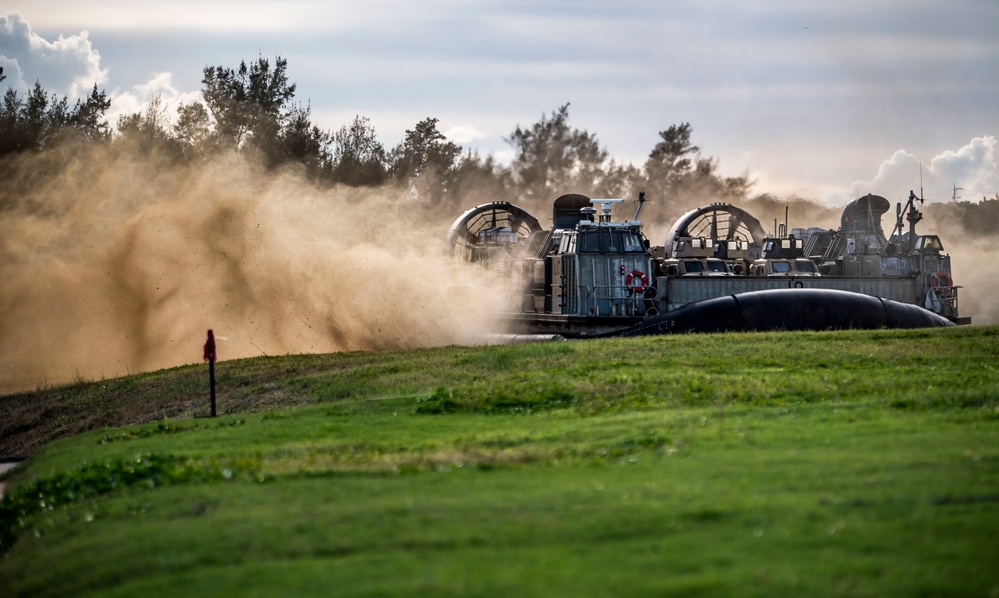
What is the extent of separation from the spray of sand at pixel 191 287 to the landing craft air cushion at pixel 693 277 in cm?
248

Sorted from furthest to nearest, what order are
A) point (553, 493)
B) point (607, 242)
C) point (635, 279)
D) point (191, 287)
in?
point (191, 287) < point (607, 242) < point (635, 279) < point (553, 493)

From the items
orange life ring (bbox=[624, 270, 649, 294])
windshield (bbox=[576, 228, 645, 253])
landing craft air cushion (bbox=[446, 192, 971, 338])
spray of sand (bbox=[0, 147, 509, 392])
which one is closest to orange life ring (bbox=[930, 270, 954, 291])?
landing craft air cushion (bbox=[446, 192, 971, 338])

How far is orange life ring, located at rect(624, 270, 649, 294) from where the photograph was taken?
31.8m

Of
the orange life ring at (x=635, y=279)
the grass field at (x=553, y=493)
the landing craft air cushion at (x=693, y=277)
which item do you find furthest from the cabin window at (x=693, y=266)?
the grass field at (x=553, y=493)

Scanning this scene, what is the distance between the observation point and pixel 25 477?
565 inches

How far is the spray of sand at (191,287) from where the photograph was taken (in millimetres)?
34281

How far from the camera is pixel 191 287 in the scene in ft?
115

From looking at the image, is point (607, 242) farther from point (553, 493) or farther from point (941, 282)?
point (553, 493)

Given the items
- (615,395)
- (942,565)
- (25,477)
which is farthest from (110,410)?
(942,565)

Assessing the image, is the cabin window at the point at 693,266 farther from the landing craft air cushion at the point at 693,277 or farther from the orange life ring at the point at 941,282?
the orange life ring at the point at 941,282

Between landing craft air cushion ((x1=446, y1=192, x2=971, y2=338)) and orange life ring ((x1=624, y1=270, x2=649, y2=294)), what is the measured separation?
0.02m

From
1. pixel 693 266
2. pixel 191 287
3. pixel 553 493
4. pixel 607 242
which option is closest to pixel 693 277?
pixel 607 242

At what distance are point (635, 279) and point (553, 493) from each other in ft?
75.5

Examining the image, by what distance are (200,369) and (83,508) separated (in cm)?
1586
